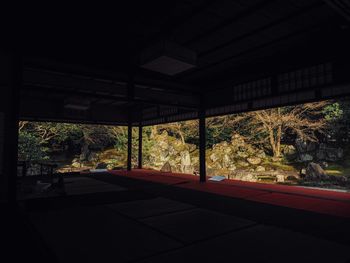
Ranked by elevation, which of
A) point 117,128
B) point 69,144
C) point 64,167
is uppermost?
point 117,128

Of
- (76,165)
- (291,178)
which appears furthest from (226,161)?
(76,165)

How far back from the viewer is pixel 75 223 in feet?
12.1

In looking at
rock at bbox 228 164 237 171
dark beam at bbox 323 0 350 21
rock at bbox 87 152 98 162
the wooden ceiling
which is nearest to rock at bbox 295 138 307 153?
rock at bbox 228 164 237 171

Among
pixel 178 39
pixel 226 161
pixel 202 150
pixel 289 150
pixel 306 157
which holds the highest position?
pixel 178 39

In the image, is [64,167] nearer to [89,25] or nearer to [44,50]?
[44,50]

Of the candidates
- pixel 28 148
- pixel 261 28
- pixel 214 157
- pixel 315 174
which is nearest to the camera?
pixel 261 28

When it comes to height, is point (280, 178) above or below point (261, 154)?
below

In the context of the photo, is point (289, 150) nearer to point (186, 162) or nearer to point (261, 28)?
point (186, 162)

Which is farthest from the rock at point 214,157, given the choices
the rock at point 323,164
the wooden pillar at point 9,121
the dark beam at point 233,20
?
the wooden pillar at point 9,121

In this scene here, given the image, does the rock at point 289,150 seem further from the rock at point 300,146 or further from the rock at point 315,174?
the rock at point 315,174

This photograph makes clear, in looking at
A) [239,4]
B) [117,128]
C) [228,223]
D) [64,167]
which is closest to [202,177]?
[228,223]

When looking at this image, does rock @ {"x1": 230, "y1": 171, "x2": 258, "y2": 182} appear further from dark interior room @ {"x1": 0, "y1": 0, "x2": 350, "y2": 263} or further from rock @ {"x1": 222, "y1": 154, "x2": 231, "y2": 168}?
dark interior room @ {"x1": 0, "y1": 0, "x2": 350, "y2": 263}

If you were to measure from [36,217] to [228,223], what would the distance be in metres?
3.29

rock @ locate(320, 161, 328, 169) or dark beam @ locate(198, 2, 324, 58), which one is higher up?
dark beam @ locate(198, 2, 324, 58)
